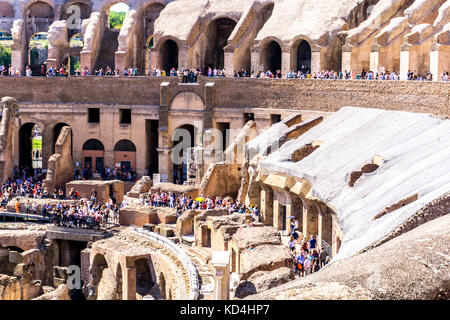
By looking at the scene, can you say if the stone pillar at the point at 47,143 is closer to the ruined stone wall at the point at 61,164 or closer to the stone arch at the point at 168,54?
the ruined stone wall at the point at 61,164

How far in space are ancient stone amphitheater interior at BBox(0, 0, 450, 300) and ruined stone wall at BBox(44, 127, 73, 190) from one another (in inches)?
5.1

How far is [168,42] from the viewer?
49.8m

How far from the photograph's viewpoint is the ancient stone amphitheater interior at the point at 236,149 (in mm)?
18250

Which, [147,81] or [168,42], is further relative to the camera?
[168,42]

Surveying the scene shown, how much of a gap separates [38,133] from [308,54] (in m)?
39.2

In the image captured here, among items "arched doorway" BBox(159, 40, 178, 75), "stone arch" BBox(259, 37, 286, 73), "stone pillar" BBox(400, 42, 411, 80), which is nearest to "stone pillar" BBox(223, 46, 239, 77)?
"stone arch" BBox(259, 37, 286, 73)

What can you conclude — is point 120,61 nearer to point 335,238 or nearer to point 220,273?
point 335,238

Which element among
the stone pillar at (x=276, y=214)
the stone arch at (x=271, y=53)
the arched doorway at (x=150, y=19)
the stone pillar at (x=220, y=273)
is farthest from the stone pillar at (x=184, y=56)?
the stone pillar at (x=220, y=273)

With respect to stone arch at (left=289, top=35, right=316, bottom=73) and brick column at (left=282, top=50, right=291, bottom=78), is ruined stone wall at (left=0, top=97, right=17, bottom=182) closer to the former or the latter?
brick column at (left=282, top=50, right=291, bottom=78)

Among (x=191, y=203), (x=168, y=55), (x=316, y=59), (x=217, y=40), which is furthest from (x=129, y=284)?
(x=217, y=40)

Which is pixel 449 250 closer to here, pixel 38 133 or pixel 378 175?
pixel 378 175

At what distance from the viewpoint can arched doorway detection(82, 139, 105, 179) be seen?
46562mm

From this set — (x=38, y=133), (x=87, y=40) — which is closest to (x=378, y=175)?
(x=87, y=40)

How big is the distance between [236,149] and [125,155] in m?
10.5
